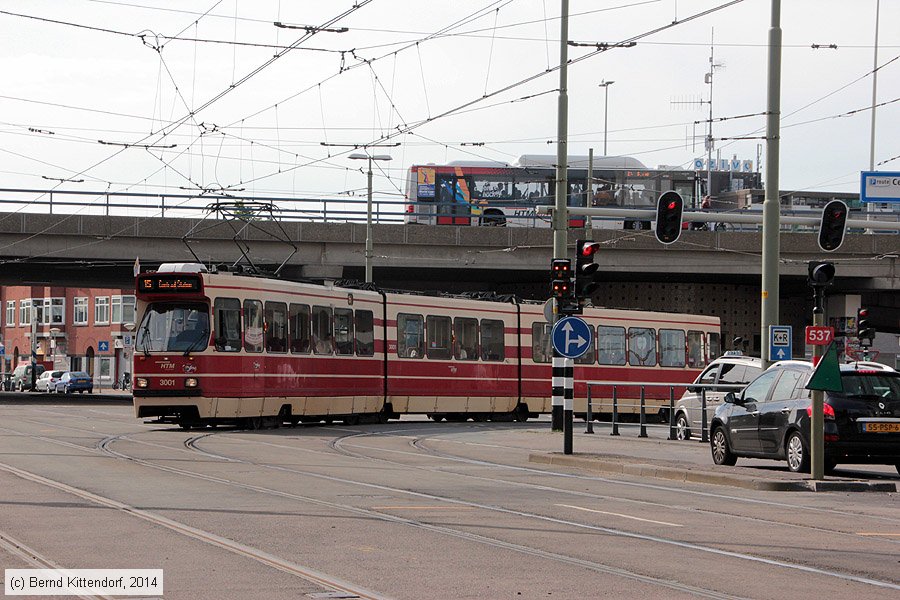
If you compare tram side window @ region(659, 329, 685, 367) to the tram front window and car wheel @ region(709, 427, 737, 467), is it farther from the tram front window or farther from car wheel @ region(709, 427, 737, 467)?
car wheel @ region(709, 427, 737, 467)

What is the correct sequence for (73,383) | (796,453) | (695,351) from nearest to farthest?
(796,453) → (695,351) → (73,383)

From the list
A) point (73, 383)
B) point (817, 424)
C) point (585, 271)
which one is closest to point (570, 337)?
point (585, 271)

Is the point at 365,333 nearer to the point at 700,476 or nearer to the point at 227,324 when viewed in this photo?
the point at 227,324

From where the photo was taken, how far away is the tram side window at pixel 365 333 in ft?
109

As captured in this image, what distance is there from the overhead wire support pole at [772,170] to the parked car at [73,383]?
196ft

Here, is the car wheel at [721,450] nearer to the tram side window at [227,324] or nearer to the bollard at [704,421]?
the bollard at [704,421]

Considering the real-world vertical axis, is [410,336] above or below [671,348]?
above

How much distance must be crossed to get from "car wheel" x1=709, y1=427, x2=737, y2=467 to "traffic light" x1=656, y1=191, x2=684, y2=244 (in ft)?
25.9

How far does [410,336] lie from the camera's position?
35062mm

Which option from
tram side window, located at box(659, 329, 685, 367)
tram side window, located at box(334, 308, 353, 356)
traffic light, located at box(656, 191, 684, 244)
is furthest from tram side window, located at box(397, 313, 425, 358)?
tram side window, located at box(659, 329, 685, 367)

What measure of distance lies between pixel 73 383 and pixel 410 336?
155 feet

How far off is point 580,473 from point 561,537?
8360 millimetres

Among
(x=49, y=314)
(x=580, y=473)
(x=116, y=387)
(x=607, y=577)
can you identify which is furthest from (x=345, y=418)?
(x=49, y=314)

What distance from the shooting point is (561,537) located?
11477 mm
